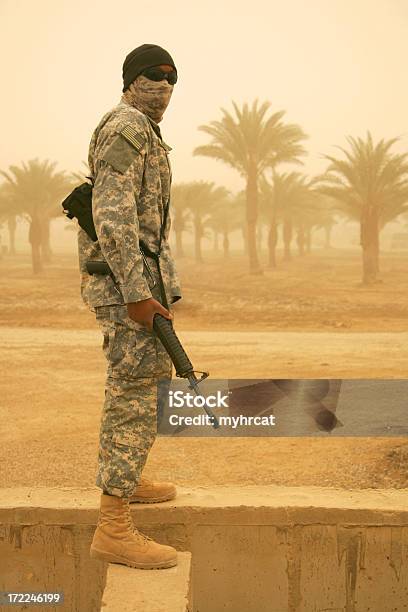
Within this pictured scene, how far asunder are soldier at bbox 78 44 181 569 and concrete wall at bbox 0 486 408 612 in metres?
0.25

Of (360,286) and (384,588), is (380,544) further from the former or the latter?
(360,286)

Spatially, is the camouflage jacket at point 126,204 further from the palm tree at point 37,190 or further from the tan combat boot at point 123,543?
the palm tree at point 37,190

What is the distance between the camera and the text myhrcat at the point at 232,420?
234 inches

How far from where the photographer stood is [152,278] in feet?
7.96

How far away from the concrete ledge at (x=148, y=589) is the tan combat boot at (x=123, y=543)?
1.1 inches

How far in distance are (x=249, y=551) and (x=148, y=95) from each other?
65.0 inches

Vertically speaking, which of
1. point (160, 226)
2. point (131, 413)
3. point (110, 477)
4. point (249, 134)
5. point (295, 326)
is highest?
point (249, 134)

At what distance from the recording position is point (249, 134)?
972 inches

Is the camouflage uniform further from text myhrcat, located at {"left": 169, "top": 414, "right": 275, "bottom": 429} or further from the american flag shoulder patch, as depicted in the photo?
text myhrcat, located at {"left": 169, "top": 414, "right": 275, "bottom": 429}

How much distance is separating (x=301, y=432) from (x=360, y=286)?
16.4m

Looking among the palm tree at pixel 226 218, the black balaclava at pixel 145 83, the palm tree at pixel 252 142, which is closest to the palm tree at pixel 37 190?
the palm tree at pixel 252 142

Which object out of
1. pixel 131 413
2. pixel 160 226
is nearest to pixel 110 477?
pixel 131 413

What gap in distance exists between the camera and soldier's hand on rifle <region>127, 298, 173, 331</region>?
7.50ft

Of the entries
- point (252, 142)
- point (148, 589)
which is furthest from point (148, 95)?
point (252, 142)
